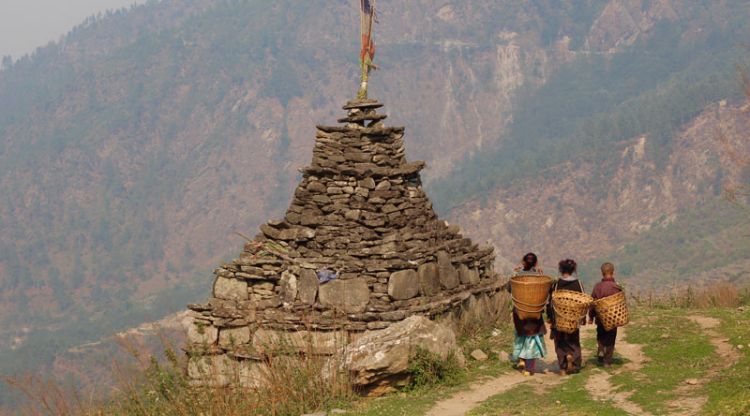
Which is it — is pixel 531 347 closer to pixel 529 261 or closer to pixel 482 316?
pixel 529 261

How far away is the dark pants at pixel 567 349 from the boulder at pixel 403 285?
288 cm

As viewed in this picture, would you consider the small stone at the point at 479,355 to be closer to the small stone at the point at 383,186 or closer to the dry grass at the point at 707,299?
the small stone at the point at 383,186

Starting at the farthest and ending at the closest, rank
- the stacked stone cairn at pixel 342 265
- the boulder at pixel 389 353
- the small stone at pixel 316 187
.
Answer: the small stone at pixel 316 187
the stacked stone cairn at pixel 342 265
the boulder at pixel 389 353

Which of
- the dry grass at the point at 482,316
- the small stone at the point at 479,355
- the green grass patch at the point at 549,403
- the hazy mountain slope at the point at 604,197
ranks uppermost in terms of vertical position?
the hazy mountain slope at the point at 604,197

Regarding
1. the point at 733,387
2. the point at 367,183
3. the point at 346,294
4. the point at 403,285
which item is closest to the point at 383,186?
the point at 367,183

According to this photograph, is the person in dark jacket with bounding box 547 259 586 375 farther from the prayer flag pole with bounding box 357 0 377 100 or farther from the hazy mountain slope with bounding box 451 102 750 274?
the hazy mountain slope with bounding box 451 102 750 274

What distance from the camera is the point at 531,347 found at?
1186 cm

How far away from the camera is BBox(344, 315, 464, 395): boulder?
11.0 m

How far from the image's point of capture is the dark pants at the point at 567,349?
38.2 ft

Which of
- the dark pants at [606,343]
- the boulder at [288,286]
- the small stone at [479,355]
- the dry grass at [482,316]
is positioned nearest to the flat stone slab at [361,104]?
the boulder at [288,286]

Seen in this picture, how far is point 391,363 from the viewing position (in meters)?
11.1

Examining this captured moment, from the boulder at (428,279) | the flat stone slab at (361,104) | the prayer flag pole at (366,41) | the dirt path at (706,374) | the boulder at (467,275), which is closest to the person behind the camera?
the dirt path at (706,374)

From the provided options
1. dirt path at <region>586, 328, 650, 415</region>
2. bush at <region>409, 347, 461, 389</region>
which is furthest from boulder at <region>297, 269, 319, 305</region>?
dirt path at <region>586, 328, 650, 415</region>

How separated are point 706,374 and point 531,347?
202 centimetres
